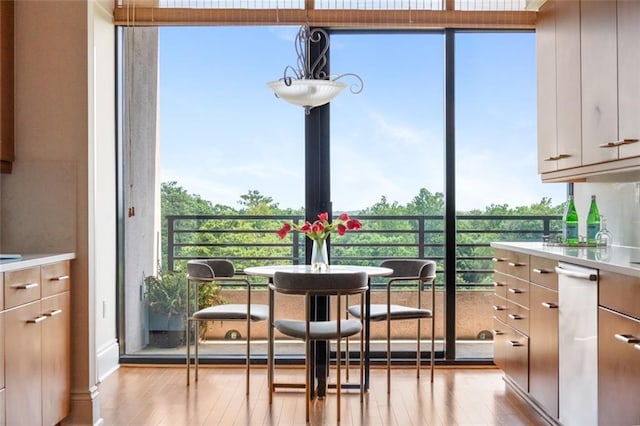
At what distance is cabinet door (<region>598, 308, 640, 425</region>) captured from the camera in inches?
88.0

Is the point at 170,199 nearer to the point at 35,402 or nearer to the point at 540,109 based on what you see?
the point at 35,402

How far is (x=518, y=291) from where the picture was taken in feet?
12.1

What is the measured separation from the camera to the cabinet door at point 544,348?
3.10m

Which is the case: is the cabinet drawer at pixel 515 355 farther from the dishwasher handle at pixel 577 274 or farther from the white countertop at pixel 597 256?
the dishwasher handle at pixel 577 274

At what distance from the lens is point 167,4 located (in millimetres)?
4574

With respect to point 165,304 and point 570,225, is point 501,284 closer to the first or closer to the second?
point 570,225

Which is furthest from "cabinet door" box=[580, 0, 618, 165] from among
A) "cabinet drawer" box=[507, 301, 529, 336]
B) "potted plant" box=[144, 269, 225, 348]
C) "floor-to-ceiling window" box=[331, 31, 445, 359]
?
"potted plant" box=[144, 269, 225, 348]

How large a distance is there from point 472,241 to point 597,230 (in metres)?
1.01

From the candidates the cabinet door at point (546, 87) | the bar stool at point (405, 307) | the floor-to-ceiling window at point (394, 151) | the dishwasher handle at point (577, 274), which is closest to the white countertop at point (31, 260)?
the bar stool at point (405, 307)

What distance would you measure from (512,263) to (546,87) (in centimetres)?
111

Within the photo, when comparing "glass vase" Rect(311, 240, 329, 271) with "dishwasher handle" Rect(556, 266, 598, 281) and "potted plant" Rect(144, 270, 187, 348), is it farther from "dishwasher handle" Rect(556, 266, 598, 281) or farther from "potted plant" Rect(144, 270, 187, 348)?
"dishwasher handle" Rect(556, 266, 598, 281)

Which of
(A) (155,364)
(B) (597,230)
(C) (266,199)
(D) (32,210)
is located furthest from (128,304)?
(B) (597,230)

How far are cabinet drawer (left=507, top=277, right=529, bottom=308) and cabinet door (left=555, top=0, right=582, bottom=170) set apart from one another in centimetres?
70

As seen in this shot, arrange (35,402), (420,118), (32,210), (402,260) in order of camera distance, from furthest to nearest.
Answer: (420,118), (402,260), (32,210), (35,402)
